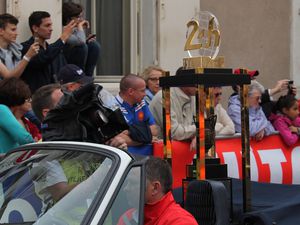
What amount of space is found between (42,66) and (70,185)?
4714 millimetres

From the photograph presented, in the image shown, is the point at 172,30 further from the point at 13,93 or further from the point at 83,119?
the point at 83,119

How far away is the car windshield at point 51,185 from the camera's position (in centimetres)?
403

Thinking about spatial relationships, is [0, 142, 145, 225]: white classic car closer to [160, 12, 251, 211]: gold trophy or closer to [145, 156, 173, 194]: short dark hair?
[145, 156, 173, 194]: short dark hair

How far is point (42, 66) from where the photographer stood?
28.7ft

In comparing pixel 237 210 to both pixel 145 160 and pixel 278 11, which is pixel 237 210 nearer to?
pixel 145 160

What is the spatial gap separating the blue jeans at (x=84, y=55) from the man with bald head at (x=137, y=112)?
164 centimetres

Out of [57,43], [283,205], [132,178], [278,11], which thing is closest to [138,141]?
[57,43]

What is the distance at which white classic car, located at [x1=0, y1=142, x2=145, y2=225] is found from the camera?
3.94 meters

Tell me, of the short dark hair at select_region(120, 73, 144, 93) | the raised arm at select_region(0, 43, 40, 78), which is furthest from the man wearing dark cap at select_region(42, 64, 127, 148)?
the raised arm at select_region(0, 43, 40, 78)

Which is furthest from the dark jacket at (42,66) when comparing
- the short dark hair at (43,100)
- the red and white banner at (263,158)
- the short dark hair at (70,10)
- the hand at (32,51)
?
the short dark hair at (43,100)

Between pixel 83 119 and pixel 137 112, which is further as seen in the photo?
pixel 137 112

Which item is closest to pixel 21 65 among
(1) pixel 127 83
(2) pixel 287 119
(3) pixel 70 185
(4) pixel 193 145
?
(1) pixel 127 83

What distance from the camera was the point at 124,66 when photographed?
450 inches

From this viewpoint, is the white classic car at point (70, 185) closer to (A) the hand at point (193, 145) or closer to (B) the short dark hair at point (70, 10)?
(A) the hand at point (193, 145)
